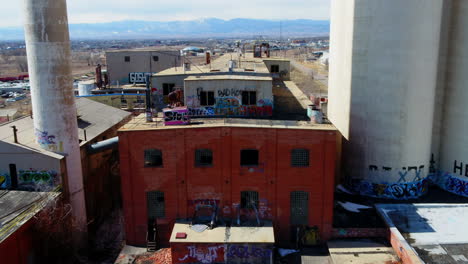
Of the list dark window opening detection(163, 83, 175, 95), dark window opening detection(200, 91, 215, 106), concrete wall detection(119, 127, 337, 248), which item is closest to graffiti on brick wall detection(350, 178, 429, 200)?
concrete wall detection(119, 127, 337, 248)

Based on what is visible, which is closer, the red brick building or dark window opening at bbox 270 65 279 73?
the red brick building

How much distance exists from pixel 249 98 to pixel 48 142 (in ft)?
49.3

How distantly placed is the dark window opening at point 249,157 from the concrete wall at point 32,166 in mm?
12509

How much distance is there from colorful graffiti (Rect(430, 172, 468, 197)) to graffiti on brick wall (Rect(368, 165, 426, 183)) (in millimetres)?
3121

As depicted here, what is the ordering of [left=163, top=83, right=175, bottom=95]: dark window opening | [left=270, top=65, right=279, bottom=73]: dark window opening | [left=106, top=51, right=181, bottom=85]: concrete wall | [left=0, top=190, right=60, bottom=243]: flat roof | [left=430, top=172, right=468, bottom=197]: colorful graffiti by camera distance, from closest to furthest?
[left=0, top=190, right=60, bottom=243]: flat roof, [left=430, top=172, right=468, bottom=197]: colorful graffiti, [left=163, top=83, right=175, bottom=95]: dark window opening, [left=270, top=65, right=279, bottom=73]: dark window opening, [left=106, top=51, right=181, bottom=85]: concrete wall

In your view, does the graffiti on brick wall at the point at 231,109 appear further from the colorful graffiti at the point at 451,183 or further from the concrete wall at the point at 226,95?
the colorful graffiti at the point at 451,183

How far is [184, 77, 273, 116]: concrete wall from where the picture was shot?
33.8 m

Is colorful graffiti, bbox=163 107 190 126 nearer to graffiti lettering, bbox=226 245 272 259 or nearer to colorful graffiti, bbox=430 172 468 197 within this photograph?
graffiti lettering, bbox=226 245 272 259

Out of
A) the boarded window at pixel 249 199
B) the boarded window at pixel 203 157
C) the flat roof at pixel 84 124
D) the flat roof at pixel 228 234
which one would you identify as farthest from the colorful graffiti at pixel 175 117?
the flat roof at pixel 84 124

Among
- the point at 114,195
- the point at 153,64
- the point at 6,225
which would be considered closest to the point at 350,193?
the point at 114,195

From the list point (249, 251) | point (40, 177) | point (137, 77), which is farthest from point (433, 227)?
point (137, 77)

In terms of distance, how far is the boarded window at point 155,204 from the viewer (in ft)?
100

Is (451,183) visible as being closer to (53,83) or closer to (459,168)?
(459,168)

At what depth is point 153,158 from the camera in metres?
30.8
